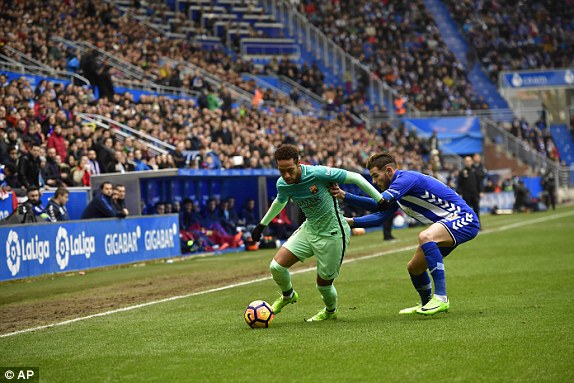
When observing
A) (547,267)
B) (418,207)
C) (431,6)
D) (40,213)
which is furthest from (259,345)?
(431,6)

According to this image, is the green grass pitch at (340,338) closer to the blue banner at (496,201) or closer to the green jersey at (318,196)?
the green jersey at (318,196)

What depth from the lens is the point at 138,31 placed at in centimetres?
3722

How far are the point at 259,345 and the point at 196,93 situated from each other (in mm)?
27531

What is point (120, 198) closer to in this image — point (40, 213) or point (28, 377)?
point (40, 213)

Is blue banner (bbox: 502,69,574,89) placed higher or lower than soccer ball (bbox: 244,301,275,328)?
higher

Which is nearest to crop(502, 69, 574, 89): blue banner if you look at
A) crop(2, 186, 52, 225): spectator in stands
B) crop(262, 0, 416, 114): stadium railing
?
crop(262, 0, 416, 114): stadium railing

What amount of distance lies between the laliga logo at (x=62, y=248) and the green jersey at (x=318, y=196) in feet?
32.3

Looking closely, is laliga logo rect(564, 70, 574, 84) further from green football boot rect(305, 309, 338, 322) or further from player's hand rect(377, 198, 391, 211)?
player's hand rect(377, 198, 391, 211)

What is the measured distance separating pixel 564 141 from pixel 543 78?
4.69 m

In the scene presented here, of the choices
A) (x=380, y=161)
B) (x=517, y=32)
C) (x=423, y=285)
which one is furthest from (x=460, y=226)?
(x=517, y=32)

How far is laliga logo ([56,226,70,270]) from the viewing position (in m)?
18.8

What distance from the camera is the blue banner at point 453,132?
163ft

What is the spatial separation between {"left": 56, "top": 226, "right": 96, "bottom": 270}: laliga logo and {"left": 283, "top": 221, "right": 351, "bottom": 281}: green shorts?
32.1ft

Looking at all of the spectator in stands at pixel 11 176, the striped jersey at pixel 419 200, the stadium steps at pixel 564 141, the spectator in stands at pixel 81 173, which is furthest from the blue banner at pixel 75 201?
the stadium steps at pixel 564 141
